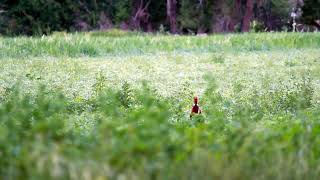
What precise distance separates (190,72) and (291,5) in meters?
32.0

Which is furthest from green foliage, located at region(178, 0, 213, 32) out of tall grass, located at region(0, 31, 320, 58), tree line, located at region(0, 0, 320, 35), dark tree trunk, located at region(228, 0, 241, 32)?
tall grass, located at region(0, 31, 320, 58)

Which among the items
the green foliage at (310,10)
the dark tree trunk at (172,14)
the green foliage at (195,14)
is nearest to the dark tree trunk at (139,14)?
the dark tree trunk at (172,14)

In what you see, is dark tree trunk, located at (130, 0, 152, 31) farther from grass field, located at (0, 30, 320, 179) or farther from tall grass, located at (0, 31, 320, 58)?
grass field, located at (0, 30, 320, 179)

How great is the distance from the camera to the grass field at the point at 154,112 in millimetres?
2525

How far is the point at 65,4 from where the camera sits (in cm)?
3177

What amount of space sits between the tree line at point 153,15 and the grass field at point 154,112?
14426mm

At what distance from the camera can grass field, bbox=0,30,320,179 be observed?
99.4 inches

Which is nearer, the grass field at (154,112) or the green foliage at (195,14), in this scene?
the grass field at (154,112)

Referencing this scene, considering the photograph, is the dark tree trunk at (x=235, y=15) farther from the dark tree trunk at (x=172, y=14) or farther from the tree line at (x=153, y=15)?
the dark tree trunk at (x=172, y=14)

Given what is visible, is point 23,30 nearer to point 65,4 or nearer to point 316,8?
point 65,4

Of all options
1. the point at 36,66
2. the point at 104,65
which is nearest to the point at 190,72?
the point at 104,65

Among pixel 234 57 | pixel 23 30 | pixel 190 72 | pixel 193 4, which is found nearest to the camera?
pixel 190 72

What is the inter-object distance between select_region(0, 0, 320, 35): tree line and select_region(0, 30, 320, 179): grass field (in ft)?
47.3

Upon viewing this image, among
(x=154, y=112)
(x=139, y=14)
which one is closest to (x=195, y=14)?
(x=139, y=14)
